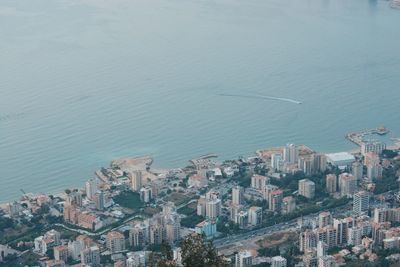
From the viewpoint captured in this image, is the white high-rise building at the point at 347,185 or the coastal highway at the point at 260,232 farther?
the white high-rise building at the point at 347,185

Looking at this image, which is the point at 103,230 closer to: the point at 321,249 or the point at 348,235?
the point at 321,249

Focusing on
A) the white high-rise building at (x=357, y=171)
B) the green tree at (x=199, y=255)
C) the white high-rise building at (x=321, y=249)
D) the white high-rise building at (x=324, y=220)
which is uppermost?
the green tree at (x=199, y=255)

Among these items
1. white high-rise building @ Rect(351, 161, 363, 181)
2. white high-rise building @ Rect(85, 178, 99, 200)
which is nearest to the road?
white high-rise building @ Rect(85, 178, 99, 200)

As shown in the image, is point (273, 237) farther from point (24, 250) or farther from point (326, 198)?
point (24, 250)

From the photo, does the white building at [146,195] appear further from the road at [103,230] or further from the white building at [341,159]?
the white building at [341,159]

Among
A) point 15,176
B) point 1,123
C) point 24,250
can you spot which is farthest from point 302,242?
point 1,123

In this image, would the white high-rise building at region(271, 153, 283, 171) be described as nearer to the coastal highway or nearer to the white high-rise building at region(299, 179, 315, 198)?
the white high-rise building at region(299, 179, 315, 198)

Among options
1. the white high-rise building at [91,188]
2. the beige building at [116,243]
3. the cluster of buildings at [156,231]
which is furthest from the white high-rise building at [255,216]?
the white high-rise building at [91,188]

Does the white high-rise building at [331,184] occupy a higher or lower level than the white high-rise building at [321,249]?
higher
